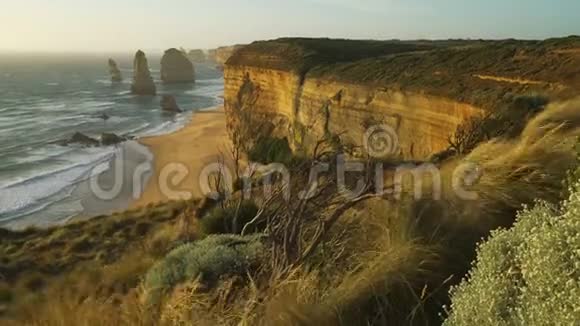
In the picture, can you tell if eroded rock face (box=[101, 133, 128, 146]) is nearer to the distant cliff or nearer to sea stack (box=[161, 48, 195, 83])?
the distant cliff

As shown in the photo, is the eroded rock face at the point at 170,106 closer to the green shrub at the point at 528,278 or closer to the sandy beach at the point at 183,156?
the sandy beach at the point at 183,156

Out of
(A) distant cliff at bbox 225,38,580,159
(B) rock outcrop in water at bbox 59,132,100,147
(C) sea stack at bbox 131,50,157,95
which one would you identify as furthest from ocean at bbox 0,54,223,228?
(A) distant cliff at bbox 225,38,580,159

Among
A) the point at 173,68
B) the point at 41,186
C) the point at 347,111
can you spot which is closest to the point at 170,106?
the point at 41,186

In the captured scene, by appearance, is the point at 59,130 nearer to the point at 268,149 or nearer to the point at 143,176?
the point at 143,176

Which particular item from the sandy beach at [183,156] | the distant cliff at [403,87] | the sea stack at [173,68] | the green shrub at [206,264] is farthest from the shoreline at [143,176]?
the sea stack at [173,68]

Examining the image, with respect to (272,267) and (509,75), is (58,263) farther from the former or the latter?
(509,75)
